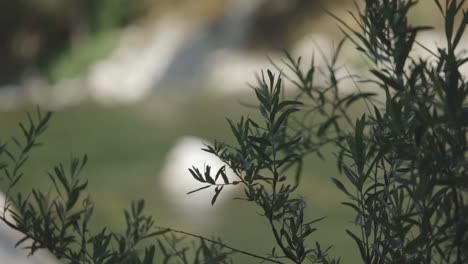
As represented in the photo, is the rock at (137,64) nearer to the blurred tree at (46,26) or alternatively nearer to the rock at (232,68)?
the blurred tree at (46,26)

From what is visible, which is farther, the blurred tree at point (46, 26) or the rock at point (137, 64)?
the blurred tree at point (46, 26)

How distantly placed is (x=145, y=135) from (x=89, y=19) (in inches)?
208

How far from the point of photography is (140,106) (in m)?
12.2

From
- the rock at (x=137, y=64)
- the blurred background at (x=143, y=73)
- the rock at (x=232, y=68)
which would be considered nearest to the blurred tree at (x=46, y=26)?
the blurred background at (x=143, y=73)

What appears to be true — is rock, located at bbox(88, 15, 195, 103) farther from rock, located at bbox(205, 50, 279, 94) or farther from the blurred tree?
rock, located at bbox(205, 50, 279, 94)

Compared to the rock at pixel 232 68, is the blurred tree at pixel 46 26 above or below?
above

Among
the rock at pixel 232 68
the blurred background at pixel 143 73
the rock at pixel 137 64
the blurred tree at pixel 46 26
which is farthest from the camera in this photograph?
the blurred tree at pixel 46 26

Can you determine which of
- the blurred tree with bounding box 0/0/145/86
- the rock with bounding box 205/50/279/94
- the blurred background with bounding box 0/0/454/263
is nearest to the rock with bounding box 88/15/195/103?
the blurred background with bounding box 0/0/454/263

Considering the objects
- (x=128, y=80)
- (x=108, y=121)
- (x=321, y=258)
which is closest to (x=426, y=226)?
(x=321, y=258)

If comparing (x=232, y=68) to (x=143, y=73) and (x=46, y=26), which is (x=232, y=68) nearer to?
(x=143, y=73)

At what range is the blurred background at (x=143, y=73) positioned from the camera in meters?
8.55

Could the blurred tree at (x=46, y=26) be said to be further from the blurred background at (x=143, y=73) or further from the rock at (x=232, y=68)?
the rock at (x=232, y=68)

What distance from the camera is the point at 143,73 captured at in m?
13.8

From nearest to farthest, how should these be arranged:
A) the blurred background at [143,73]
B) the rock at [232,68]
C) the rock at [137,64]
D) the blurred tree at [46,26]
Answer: the blurred background at [143,73] < the rock at [232,68] < the rock at [137,64] < the blurred tree at [46,26]
